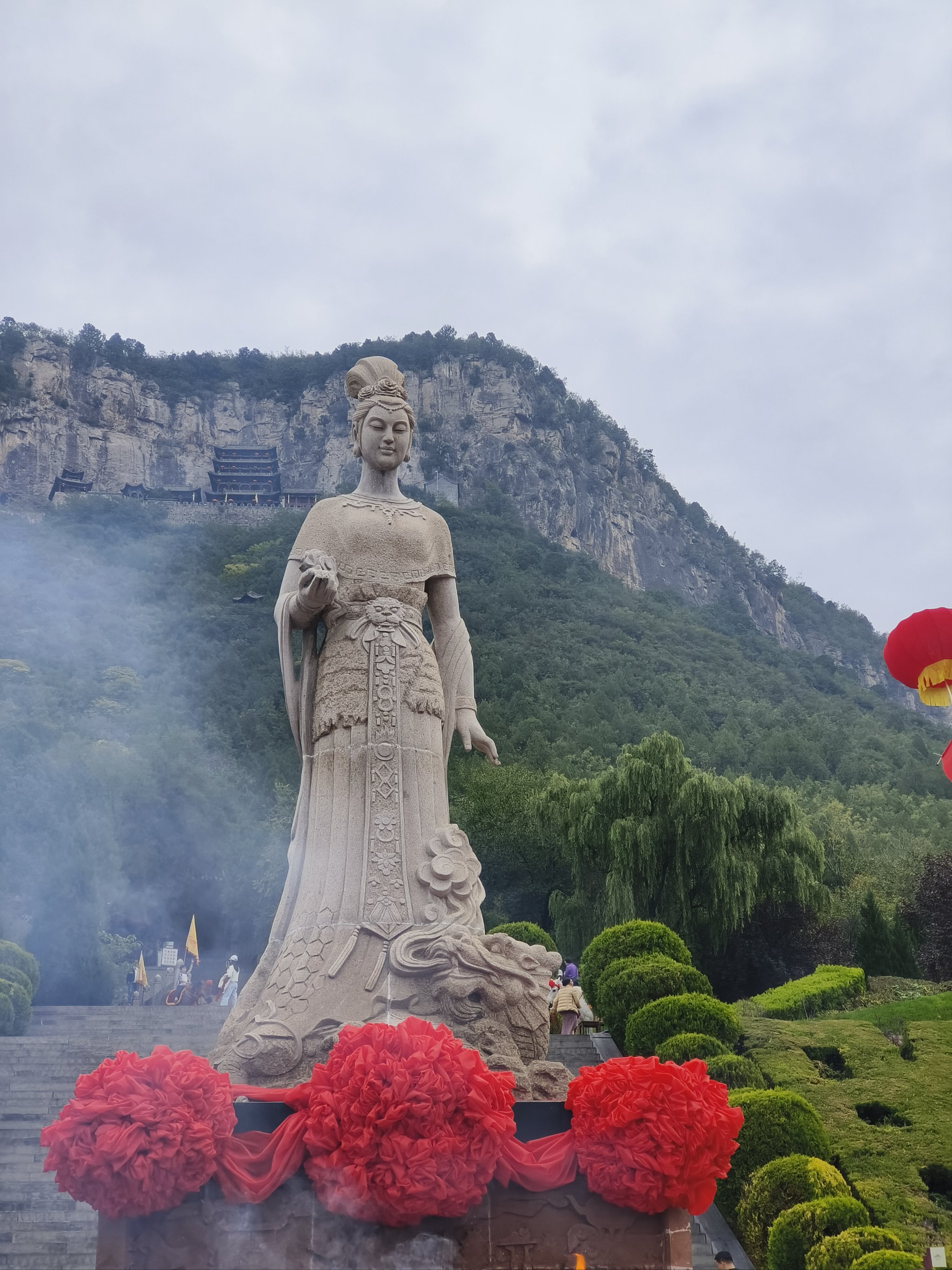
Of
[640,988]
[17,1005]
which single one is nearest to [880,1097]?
[640,988]

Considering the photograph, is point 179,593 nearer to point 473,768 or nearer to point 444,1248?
point 473,768

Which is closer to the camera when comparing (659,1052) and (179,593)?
(659,1052)

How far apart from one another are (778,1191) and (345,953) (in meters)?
3.97

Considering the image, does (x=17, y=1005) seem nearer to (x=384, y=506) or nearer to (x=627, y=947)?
(x=627, y=947)

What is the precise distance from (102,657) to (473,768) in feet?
50.5

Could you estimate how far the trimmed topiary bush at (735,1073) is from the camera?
9.66m

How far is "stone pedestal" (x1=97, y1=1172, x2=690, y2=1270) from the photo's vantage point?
407 centimetres

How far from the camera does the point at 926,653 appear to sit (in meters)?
5.42

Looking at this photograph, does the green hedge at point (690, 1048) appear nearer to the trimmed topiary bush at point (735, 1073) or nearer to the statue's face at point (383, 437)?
the trimmed topiary bush at point (735, 1073)

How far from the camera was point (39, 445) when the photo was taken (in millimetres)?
77625

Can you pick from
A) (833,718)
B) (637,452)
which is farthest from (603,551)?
(833,718)

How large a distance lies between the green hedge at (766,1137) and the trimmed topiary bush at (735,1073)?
0.88m

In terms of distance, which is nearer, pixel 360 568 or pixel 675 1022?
pixel 360 568

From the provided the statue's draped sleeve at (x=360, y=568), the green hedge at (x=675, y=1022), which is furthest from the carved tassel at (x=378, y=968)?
the green hedge at (x=675, y=1022)
